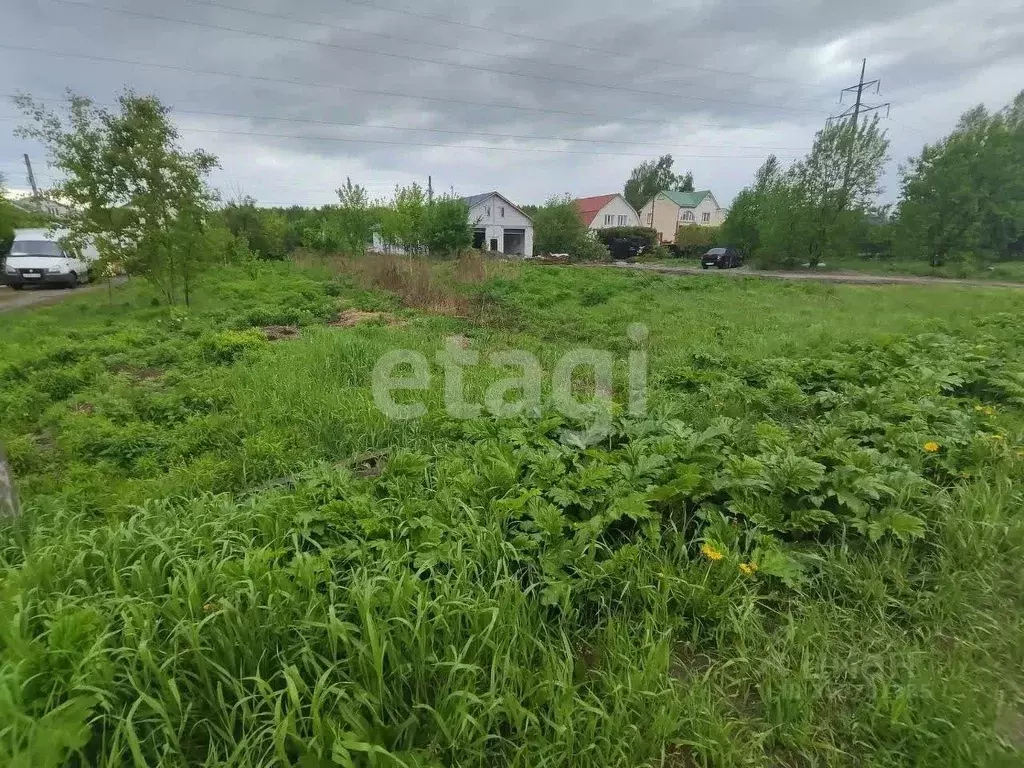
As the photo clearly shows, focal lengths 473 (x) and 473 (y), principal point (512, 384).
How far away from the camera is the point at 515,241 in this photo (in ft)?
131

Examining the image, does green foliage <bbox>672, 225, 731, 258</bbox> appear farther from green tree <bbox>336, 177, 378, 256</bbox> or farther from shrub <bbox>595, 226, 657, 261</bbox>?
green tree <bbox>336, 177, 378, 256</bbox>

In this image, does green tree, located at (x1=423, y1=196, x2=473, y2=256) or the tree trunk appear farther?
green tree, located at (x1=423, y1=196, x2=473, y2=256)

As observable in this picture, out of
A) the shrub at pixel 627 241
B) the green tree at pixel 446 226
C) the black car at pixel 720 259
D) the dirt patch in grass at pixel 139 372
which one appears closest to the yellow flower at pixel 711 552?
the dirt patch in grass at pixel 139 372

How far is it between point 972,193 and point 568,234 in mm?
22223

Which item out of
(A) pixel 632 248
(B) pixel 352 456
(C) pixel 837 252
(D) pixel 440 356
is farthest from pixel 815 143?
(B) pixel 352 456

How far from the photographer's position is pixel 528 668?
1.78 meters

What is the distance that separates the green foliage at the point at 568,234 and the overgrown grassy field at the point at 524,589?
3234 cm

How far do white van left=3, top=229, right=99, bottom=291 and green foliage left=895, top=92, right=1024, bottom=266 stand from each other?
105 feet

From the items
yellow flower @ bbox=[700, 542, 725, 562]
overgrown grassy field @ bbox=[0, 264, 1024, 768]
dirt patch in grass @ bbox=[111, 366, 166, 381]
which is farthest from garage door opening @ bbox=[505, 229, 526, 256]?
yellow flower @ bbox=[700, 542, 725, 562]

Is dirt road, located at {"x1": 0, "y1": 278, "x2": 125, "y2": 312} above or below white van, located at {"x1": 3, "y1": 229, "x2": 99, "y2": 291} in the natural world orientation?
below

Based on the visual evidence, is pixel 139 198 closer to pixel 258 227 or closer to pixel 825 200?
pixel 258 227

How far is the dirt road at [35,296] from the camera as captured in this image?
12086 millimetres

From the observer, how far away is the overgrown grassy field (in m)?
1.52

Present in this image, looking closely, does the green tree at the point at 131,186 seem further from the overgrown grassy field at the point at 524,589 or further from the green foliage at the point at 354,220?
the green foliage at the point at 354,220
